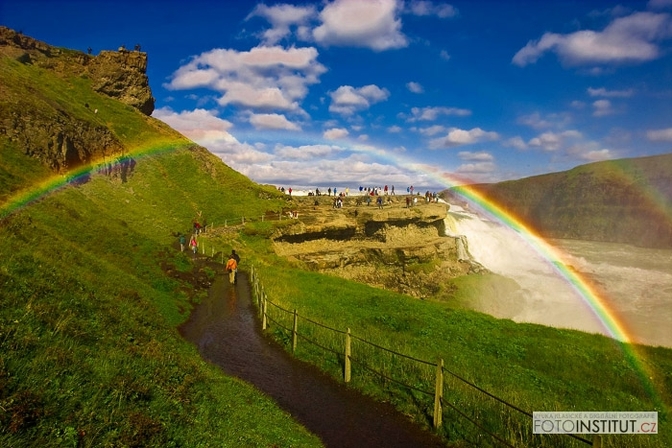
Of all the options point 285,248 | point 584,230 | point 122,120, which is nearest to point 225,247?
point 285,248

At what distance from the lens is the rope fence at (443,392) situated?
892cm

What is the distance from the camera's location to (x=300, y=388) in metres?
12.9

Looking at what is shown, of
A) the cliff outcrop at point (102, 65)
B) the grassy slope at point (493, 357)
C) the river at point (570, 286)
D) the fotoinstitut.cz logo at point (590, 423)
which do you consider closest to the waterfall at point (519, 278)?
the river at point (570, 286)

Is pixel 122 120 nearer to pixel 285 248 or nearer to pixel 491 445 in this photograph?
pixel 285 248

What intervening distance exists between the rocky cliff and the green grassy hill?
111 cm

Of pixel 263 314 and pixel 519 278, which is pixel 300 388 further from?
pixel 519 278

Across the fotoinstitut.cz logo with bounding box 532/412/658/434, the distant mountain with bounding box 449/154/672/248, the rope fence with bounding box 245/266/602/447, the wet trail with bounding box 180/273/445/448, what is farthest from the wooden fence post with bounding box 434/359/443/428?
the distant mountain with bounding box 449/154/672/248

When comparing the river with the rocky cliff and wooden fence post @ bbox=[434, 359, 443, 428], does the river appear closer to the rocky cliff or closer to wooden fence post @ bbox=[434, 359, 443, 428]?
wooden fence post @ bbox=[434, 359, 443, 428]

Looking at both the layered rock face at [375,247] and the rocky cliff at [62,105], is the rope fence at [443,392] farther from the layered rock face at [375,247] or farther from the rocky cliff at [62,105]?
the layered rock face at [375,247]

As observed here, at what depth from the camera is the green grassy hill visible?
6605 millimetres

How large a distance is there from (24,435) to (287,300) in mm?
19076

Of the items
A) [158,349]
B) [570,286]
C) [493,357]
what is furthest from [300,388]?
[570,286]

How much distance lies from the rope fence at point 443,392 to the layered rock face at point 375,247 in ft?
120

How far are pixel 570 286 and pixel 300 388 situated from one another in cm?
6066
